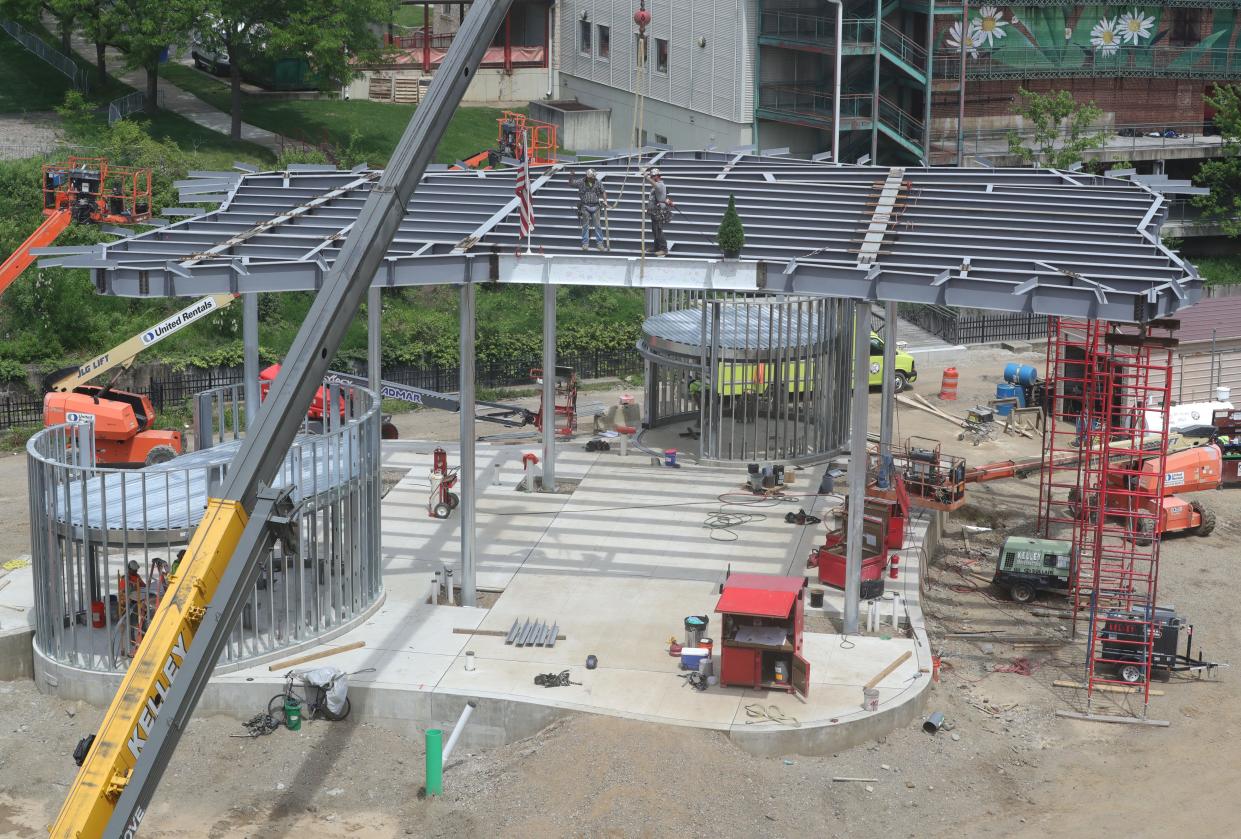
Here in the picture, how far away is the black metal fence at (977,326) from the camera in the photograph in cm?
5694

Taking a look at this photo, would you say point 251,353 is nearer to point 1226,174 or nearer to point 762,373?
point 762,373

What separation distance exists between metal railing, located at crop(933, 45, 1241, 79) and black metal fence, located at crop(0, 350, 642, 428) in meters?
26.5

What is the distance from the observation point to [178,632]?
1902 centimetres

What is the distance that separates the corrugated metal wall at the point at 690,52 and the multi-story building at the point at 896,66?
0.25 ft

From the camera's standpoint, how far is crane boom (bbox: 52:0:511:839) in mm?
18203

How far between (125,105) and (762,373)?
3605cm

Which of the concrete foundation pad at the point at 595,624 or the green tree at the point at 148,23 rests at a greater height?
the green tree at the point at 148,23

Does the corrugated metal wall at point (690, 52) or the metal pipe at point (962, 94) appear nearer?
the metal pipe at point (962, 94)

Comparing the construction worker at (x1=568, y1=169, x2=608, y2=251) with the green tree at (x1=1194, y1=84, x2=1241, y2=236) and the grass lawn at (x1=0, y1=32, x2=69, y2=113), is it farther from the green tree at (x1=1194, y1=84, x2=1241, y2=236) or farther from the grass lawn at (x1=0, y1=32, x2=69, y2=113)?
the green tree at (x1=1194, y1=84, x2=1241, y2=236)

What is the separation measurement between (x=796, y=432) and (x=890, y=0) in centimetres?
3281

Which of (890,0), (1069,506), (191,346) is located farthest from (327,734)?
(890,0)

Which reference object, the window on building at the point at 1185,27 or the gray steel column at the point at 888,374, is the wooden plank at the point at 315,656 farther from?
the window on building at the point at 1185,27

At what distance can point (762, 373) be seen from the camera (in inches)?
1624

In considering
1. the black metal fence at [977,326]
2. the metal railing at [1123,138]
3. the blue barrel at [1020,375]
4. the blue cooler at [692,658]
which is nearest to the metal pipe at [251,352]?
the blue cooler at [692,658]
